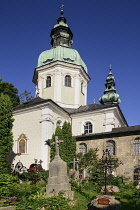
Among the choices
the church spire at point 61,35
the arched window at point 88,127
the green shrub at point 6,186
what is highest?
the church spire at point 61,35

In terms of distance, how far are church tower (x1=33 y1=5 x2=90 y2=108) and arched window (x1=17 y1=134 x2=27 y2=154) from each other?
6.48 metres

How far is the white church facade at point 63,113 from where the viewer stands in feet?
66.7

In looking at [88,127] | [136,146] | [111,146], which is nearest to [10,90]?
[88,127]

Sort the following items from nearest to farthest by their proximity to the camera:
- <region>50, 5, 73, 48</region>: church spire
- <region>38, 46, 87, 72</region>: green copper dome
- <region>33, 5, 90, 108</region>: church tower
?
<region>33, 5, 90, 108</region>: church tower
<region>38, 46, 87, 72</region>: green copper dome
<region>50, 5, 73, 48</region>: church spire

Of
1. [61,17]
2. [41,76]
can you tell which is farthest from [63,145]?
[61,17]

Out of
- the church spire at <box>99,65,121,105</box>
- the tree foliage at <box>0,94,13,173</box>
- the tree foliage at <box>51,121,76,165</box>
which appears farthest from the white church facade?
the tree foliage at <box>0,94,13,173</box>

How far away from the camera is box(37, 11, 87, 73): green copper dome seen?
28.9 m

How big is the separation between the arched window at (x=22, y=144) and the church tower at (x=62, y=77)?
6479 mm

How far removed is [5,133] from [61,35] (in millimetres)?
19289

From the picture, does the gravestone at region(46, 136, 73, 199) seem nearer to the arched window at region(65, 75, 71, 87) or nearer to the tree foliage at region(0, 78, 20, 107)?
the arched window at region(65, 75, 71, 87)

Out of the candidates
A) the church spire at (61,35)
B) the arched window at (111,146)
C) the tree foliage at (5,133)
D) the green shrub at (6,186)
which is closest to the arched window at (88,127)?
the arched window at (111,146)

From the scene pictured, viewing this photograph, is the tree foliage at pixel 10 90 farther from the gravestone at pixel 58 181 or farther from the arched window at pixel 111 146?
the gravestone at pixel 58 181

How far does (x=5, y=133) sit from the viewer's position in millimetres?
17875

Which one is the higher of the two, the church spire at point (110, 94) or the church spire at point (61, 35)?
→ the church spire at point (61, 35)
